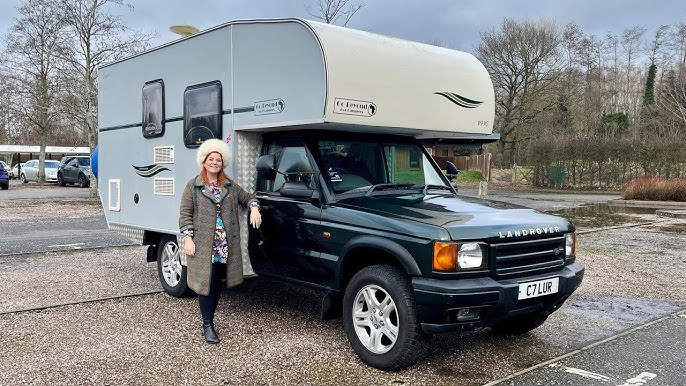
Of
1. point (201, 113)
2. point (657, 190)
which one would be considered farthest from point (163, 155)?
point (657, 190)

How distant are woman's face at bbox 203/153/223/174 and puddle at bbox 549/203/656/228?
1179 cm

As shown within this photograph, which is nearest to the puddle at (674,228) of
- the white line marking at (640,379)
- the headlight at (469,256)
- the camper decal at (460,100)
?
the camper decal at (460,100)

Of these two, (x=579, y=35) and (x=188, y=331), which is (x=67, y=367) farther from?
(x=579, y=35)

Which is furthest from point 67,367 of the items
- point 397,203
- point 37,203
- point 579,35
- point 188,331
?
point 579,35

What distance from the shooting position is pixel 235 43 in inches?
232

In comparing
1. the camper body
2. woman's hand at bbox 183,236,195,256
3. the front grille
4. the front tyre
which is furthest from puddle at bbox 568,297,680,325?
woman's hand at bbox 183,236,195,256

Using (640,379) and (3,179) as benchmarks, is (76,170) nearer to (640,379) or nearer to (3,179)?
(3,179)

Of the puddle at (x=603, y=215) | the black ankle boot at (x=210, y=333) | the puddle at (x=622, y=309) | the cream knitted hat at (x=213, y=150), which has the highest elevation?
the cream knitted hat at (x=213, y=150)

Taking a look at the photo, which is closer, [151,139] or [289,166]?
[289,166]

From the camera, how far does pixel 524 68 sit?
4047 cm

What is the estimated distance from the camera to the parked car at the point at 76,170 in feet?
101

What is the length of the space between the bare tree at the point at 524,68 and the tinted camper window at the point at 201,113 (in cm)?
3562

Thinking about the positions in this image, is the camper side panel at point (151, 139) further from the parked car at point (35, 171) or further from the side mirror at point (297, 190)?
the parked car at point (35, 171)

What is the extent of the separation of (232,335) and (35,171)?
1415 inches
